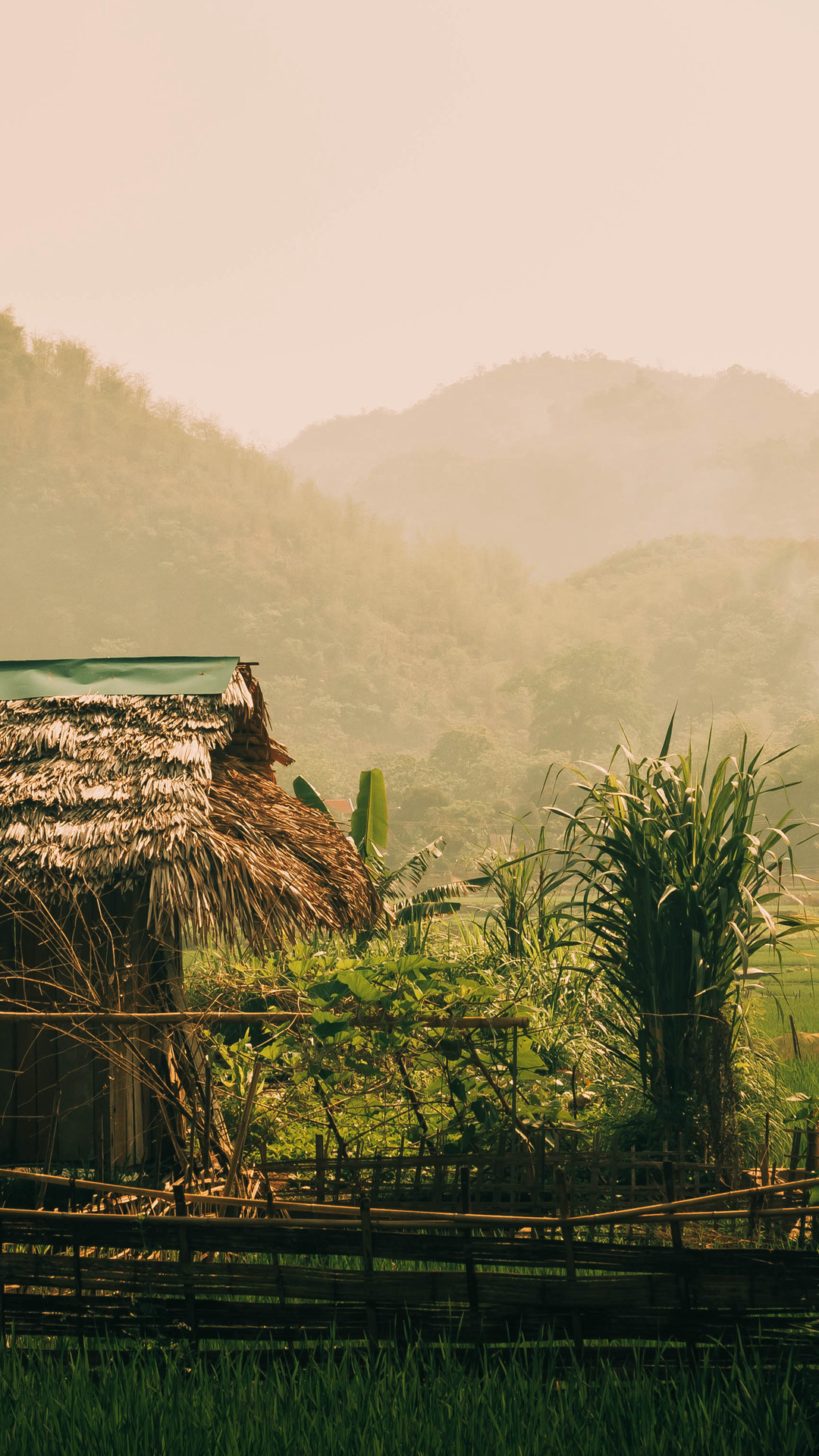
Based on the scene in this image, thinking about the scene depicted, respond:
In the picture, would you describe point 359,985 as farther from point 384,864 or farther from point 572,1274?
point 384,864

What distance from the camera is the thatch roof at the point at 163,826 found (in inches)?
232

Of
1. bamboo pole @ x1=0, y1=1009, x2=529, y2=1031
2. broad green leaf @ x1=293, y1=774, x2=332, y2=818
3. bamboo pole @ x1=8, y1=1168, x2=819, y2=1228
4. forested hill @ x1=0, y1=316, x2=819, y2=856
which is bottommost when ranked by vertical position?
bamboo pole @ x1=8, y1=1168, x2=819, y2=1228

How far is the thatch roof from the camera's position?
5.89m

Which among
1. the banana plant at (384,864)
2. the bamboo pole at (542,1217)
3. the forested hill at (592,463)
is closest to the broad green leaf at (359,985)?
the bamboo pole at (542,1217)

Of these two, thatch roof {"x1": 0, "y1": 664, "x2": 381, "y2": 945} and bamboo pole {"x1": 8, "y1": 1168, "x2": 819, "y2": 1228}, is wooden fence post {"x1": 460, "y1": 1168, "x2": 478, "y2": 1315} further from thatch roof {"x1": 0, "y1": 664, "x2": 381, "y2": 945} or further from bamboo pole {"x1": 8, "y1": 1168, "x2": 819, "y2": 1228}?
thatch roof {"x1": 0, "y1": 664, "x2": 381, "y2": 945}

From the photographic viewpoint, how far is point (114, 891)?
616cm

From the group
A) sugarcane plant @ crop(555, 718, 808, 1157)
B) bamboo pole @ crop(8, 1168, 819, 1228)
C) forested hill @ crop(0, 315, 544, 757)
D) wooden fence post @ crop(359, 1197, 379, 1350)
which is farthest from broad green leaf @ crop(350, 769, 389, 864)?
forested hill @ crop(0, 315, 544, 757)

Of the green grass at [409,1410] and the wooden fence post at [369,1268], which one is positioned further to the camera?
the wooden fence post at [369,1268]

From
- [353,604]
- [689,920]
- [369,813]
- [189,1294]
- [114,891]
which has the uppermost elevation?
[353,604]

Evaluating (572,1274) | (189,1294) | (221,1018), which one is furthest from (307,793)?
(572,1274)

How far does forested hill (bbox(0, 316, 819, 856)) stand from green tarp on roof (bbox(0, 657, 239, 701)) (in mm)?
57109

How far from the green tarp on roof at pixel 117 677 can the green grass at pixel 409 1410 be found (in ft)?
14.6

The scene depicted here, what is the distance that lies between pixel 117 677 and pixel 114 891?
187cm

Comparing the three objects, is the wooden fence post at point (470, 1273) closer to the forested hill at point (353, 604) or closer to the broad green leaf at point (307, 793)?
the broad green leaf at point (307, 793)
